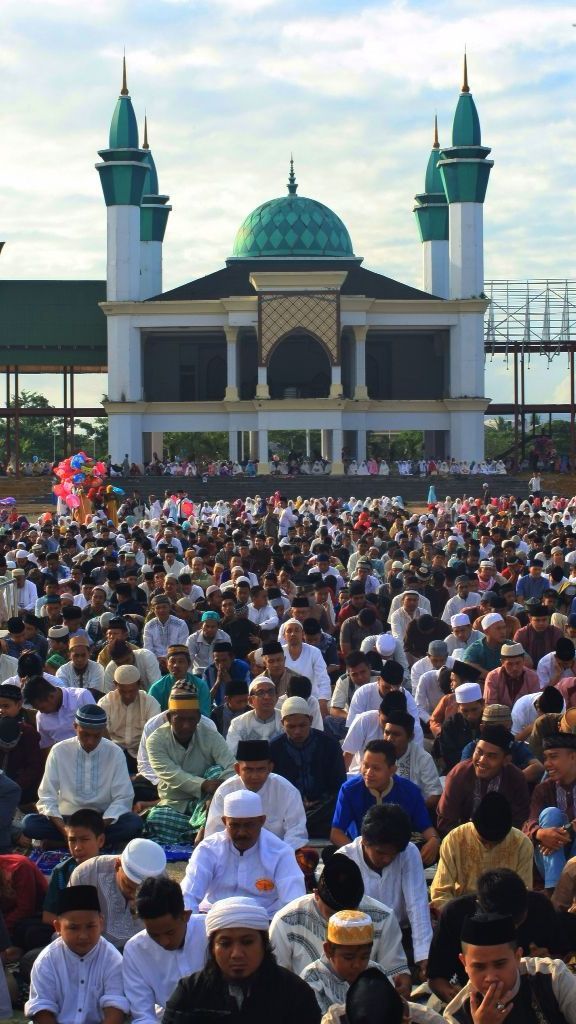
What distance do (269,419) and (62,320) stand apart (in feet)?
30.6

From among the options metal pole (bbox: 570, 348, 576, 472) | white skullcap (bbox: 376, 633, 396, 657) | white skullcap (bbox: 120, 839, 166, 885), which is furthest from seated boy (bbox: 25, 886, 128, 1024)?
metal pole (bbox: 570, 348, 576, 472)

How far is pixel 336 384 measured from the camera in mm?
51156

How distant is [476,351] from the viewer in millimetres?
53062

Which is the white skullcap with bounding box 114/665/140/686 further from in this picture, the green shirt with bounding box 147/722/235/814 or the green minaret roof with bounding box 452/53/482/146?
the green minaret roof with bounding box 452/53/482/146

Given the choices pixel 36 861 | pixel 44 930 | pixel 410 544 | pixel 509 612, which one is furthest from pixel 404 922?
pixel 410 544

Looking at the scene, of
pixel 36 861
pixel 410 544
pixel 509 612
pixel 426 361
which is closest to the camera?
pixel 36 861

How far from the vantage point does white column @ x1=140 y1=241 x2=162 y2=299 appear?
60.5 metres

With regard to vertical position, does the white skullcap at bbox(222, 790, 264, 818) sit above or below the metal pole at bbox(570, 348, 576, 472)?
below

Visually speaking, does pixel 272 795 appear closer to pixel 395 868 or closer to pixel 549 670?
pixel 395 868

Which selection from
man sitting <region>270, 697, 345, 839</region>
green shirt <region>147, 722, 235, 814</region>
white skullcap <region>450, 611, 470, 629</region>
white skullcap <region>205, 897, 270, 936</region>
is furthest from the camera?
white skullcap <region>450, 611, 470, 629</region>

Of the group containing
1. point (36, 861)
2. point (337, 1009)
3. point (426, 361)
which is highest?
point (426, 361)

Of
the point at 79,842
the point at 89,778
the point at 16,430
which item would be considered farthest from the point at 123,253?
the point at 79,842

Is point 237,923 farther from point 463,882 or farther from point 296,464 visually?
point 296,464

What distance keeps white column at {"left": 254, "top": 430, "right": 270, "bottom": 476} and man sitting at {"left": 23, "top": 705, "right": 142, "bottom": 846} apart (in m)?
41.2
